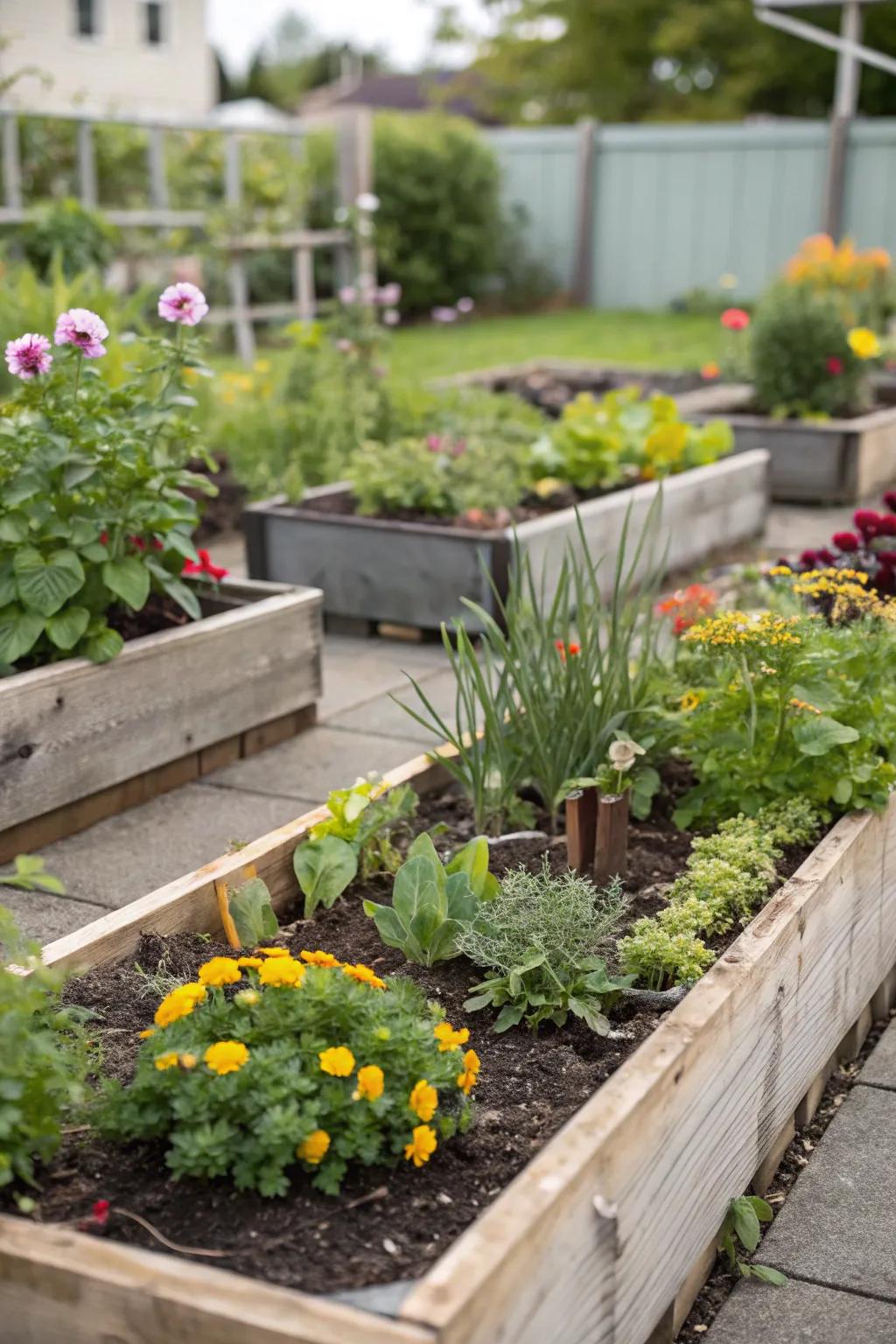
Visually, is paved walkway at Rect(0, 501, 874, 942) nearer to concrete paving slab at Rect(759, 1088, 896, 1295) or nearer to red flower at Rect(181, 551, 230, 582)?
red flower at Rect(181, 551, 230, 582)

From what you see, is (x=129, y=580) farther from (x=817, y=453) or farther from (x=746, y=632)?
(x=817, y=453)

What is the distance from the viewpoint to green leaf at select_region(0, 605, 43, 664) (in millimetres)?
3301

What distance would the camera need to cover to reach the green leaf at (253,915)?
2512 millimetres

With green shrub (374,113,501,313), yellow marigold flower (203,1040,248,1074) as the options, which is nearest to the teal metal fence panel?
green shrub (374,113,501,313)

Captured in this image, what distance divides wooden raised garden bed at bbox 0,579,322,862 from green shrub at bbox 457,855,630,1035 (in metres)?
1.30

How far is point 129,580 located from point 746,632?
146 centimetres

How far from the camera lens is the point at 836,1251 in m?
2.15

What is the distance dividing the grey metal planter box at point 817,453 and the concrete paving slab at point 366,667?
9.21 ft

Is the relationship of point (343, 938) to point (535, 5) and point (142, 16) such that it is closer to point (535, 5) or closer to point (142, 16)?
point (142, 16)

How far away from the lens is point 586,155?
52.8ft

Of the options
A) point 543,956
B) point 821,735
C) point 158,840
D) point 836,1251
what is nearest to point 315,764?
point 158,840

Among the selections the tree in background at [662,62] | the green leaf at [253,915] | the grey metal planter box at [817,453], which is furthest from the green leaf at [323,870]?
the tree in background at [662,62]

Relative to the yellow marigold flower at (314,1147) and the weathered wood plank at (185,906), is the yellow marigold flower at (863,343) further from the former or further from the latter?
the yellow marigold flower at (314,1147)

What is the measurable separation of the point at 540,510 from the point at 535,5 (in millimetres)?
26428
